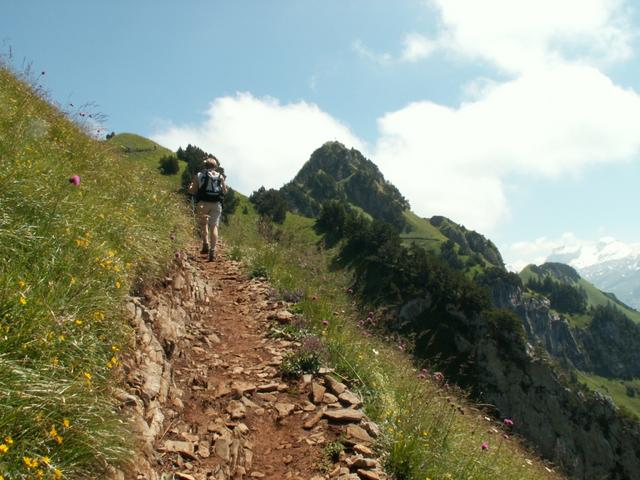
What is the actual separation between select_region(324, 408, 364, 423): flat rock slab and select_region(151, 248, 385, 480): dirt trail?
1 centimetres

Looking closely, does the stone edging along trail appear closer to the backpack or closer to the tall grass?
the tall grass

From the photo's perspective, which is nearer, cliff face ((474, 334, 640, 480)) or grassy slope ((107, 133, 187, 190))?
cliff face ((474, 334, 640, 480))

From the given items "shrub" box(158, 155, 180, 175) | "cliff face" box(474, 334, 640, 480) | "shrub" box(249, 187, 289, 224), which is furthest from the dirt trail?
"shrub" box(249, 187, 289, 224)

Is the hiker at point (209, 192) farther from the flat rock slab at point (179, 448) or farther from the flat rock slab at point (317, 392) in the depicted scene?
the flat rock slab at point (179, 448)

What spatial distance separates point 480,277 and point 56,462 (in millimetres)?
191434

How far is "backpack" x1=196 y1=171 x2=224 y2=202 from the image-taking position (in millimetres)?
13227

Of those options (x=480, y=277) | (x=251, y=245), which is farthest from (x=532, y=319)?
(x=251, y=245)

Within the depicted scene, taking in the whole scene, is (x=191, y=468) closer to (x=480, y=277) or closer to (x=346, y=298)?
(x=346, y=298)

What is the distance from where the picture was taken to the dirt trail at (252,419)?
15.7 ft

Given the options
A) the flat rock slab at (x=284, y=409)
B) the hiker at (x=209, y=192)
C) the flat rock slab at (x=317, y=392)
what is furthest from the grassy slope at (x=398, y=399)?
the hiker at (x=209, y=192)

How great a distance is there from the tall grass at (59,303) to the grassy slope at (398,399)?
324 centimetres

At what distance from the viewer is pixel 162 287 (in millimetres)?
7520

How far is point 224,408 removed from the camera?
5.85m

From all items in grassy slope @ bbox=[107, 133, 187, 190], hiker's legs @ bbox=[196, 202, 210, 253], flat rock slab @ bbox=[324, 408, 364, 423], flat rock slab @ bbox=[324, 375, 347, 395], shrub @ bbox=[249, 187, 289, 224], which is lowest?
flat rock slab @ bbox=[324, 408, 364, 423]
